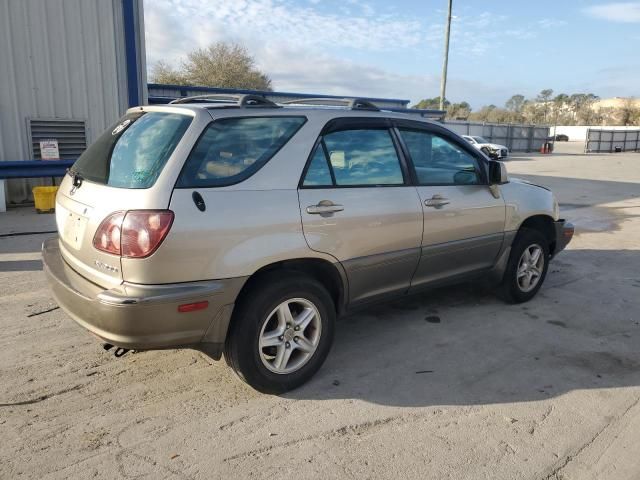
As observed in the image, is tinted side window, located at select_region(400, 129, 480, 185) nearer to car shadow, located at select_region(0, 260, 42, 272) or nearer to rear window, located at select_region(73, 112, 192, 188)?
rear window, located at select_region(73, 112, 192, 188)

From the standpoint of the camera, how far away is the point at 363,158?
3666 mm

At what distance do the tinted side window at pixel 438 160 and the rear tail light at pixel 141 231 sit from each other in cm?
209

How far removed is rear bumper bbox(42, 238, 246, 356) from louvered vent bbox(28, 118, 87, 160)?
9113mm

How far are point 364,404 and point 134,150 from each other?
6.95 ft

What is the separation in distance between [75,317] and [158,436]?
2.80 feet

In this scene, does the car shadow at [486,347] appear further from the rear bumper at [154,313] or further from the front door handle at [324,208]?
the front door handle at [324,208]

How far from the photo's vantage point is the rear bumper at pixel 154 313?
2.67m

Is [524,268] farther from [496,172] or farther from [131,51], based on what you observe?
[131,51]

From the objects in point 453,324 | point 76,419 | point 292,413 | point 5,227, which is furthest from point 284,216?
point 5,227

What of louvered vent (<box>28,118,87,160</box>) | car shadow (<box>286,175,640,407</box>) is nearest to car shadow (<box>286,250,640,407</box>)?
car shadow (<box>286,175,640,407</box>)

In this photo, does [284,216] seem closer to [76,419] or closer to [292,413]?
[292,413]

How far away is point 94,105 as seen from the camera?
36.6ft

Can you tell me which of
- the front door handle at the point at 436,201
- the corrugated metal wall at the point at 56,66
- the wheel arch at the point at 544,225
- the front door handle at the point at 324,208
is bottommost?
the wheel arch at the point at 544,225

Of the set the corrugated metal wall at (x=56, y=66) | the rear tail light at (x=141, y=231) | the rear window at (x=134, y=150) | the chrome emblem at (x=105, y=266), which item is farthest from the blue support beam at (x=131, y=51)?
the rear tail light at (x=141, y=231)
